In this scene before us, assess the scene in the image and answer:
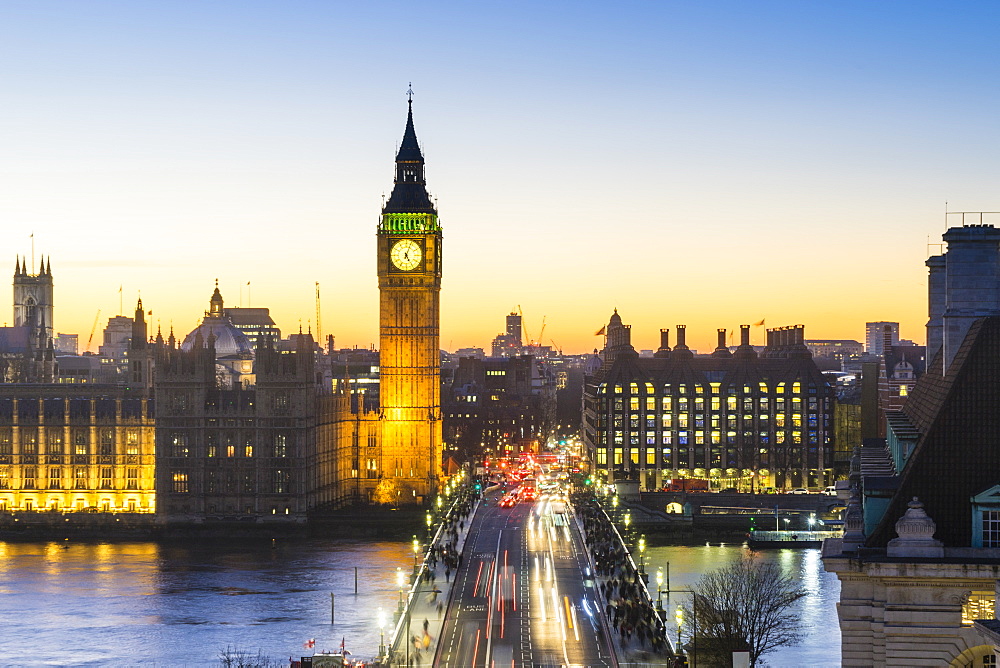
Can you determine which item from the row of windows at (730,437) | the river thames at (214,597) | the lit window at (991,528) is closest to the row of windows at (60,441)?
the river thames at (214,597)

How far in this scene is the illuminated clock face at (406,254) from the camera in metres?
162

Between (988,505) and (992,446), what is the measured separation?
1.47 meters

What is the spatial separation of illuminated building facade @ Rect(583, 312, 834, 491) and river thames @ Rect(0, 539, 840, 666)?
38.1m

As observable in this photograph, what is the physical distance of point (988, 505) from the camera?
30094 mm

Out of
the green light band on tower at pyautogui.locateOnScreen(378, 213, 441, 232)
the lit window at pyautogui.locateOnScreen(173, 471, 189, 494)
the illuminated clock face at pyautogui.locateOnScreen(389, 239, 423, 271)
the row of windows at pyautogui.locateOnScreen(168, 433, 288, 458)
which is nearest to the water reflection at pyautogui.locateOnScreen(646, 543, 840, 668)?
the row of windows at pyautogui.locateOnScreen(168, 433, 288, 458)

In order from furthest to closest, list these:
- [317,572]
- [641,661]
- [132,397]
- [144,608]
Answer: [132,397] < [317,572] < [144,608] < [641,661]

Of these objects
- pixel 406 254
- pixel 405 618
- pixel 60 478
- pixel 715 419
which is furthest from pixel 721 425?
pixel 405 618

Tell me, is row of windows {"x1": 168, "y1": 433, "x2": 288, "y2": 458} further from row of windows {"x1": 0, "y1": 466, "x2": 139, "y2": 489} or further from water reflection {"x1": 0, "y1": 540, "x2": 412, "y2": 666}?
water reflection {"x1": 0, "y1": 540, "x2": 412, "y2": 666}

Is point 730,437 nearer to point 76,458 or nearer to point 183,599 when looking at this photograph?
point 76,458

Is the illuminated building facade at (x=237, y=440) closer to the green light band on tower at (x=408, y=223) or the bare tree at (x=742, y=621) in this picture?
the green light band on tower at (x=408, y=223)

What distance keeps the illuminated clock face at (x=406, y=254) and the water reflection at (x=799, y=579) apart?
Result: 46.1 m

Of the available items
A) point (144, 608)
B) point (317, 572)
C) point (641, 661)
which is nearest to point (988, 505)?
point (641, 661)

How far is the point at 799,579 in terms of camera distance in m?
106

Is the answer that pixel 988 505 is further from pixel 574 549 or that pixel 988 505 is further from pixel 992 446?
pixel 574 549
